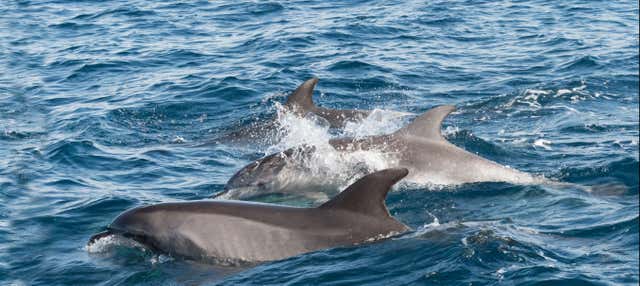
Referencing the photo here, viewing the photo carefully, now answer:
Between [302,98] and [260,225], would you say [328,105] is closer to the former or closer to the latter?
[302,98]

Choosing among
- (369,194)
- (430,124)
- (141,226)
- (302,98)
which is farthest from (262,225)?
(302,98)

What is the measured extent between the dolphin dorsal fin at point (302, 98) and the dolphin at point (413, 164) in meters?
3.39

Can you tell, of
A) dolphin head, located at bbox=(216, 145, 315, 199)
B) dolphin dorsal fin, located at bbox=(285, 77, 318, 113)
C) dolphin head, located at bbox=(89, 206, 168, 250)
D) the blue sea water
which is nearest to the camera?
the blue sea water

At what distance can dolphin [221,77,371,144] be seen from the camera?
59.8 ft

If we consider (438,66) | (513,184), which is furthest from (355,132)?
(438,66)

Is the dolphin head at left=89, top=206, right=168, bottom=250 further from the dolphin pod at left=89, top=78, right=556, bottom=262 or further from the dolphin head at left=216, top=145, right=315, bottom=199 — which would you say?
the dolphin head at left=216, top=145, right=315, bottom=199

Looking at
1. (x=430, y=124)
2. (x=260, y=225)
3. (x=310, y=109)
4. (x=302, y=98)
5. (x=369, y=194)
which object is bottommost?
(x=310, y=109)

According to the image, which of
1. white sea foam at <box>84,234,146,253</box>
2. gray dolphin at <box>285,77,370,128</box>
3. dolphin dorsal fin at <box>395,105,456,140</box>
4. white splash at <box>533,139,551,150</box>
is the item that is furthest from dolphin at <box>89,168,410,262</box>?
gray dolphin at <box>285,77,370,128</box>

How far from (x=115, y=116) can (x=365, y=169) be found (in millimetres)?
7453

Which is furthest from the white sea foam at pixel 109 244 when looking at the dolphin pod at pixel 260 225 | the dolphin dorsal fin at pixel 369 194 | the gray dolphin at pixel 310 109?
the gray dolphin at pixel 310 109

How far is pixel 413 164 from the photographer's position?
566 inches

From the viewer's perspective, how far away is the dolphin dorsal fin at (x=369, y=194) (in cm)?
1072

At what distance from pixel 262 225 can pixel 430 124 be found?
4.08 meters

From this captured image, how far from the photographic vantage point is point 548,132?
55.5ft
